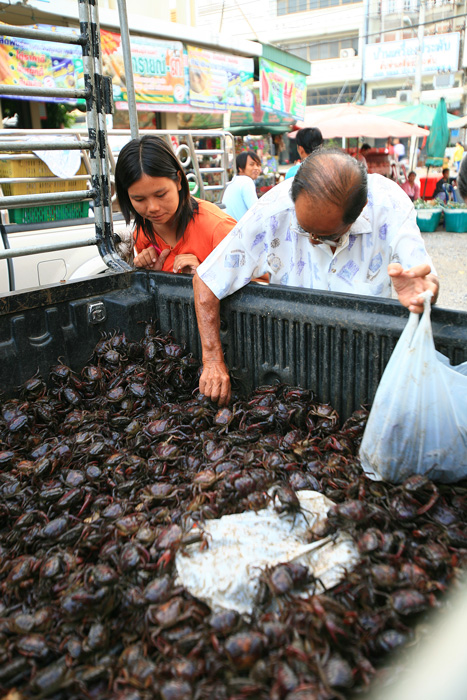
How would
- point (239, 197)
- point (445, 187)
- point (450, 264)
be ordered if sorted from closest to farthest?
point (239, 197) < point (450, 264) < point (445, 187)

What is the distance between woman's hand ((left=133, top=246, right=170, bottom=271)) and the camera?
10.4 feet

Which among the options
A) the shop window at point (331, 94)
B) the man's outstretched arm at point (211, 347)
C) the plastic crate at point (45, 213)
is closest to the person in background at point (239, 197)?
the plastic crate at point (45, 213)

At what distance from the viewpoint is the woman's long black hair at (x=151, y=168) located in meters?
2.78

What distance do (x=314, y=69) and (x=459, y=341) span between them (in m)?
47.3

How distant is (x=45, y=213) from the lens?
470 cm

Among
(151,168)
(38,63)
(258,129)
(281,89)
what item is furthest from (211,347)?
(258,129)

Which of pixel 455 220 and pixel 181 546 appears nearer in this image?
pixel 181 546

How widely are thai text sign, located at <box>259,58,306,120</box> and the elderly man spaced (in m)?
12.6

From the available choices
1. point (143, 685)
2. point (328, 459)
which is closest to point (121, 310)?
point (328, 459)

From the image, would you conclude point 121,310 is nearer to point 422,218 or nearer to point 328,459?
point 328,459

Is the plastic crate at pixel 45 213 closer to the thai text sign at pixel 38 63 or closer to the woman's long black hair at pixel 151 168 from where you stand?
the woman's long black hair at pixel 151 168

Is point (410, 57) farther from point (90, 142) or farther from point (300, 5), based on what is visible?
point (90, 142)

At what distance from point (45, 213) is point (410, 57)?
33012 mm

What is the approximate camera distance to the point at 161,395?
2584 mm
